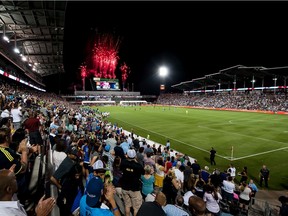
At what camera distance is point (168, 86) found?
157 meters

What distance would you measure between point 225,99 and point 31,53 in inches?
2770

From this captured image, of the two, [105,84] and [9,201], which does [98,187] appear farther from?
[105,84]

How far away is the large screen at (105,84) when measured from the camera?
372 ft

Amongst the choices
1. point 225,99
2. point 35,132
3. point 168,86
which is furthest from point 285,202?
point 168,86

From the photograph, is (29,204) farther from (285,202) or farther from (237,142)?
(237,142)

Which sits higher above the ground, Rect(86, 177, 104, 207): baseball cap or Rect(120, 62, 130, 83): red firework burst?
Rect(120, 62, 130, 83): red firework burst

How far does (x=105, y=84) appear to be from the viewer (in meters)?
116

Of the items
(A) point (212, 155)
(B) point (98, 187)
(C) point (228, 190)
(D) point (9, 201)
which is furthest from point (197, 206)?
(A) point (212, 155)

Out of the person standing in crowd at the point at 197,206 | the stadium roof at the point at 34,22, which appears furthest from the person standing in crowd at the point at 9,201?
the stadium roof at the point at 34,22

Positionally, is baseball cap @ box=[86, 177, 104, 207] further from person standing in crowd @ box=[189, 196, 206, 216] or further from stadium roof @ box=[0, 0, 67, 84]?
stadium roof @ box=[0, 0, 67, 84]

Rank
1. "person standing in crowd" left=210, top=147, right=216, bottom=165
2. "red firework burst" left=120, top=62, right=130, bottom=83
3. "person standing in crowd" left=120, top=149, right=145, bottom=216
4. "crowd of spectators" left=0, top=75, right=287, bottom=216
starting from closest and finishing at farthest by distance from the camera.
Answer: "crowd of spectators" left=0, top=75, right=287, bottom=216 < "person standing in crowd" left=120, top=149, right=145, bottom=216 < "person standing in crowd" left=210, top=147, right=216, bottom=165 < "red firework burst" left=120, top=62, right=130, bottom=83

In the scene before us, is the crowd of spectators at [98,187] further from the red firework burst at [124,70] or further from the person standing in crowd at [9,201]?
the red firework burst at [124,70]

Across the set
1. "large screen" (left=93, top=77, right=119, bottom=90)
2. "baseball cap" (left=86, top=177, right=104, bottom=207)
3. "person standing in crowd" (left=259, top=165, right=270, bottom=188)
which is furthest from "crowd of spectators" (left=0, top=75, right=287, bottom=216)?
"large screen" (left=93, top=77, right=119, bottom=90)

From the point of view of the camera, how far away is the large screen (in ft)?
372
